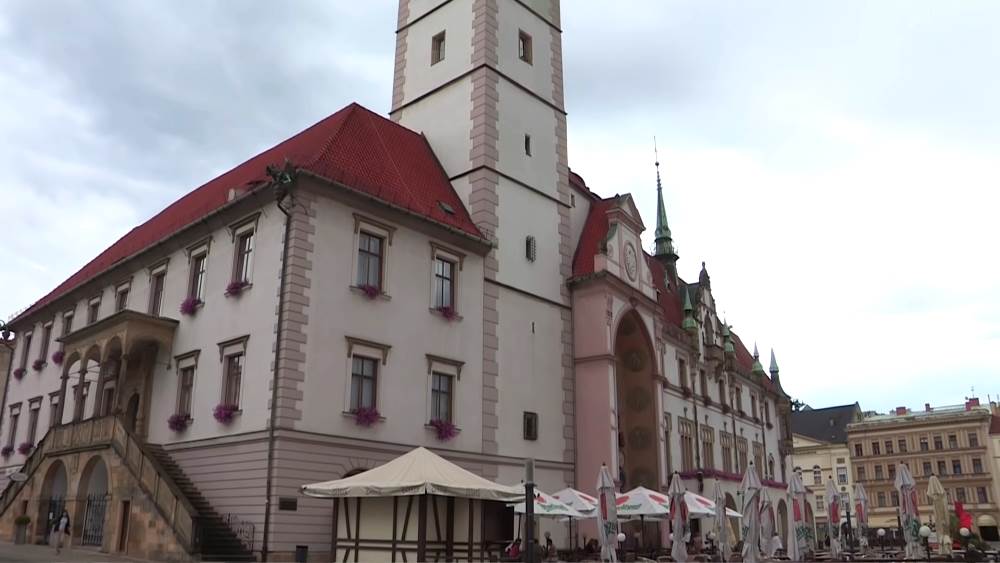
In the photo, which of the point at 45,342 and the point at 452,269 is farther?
the point at 45,342

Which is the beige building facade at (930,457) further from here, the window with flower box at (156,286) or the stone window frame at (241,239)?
the stone window frame at (241,239)

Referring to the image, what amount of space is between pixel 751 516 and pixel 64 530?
20.9m

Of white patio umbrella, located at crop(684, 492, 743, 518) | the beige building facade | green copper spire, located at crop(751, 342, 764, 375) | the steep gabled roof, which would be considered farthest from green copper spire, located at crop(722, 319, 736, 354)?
the steep gabled roof

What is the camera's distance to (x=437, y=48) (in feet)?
115

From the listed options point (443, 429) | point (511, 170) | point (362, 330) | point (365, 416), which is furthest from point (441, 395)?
point (511, 170)

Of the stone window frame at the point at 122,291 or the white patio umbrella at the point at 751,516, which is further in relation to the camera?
the stone window frame at the point at 122,291

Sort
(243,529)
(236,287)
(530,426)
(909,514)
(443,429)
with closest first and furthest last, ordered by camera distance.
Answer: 1. (243,529)
2. (236,287)
3. (443,429)
4. (909,514)
5. (530,426)

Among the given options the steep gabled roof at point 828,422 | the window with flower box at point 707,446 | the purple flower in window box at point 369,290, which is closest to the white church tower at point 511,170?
the purple flower in window box at point 369,290

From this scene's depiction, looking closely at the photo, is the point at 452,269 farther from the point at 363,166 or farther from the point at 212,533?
the point at 212,533

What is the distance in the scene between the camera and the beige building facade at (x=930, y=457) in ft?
278

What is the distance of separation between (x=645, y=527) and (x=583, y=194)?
590 inches

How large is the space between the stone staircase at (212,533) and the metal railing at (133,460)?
45cm

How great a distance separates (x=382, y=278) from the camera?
1005 inches

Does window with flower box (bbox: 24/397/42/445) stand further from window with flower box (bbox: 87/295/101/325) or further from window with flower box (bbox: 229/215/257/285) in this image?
window with flower box (bbox: 229/215/257/285)
